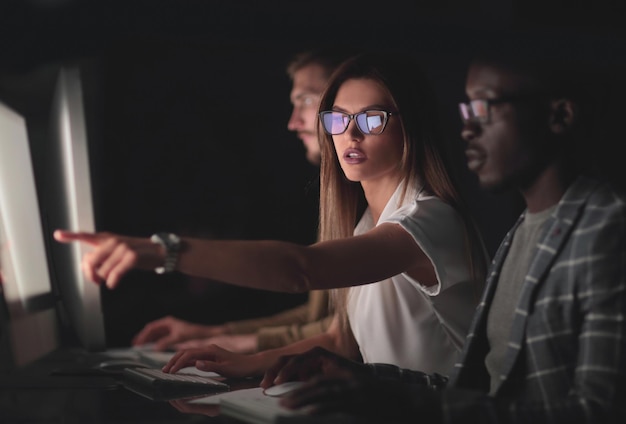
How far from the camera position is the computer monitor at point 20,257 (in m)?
1.19

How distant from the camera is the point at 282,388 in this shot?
1.10 m

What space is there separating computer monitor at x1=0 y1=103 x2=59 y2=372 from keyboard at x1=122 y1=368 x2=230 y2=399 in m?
0.17

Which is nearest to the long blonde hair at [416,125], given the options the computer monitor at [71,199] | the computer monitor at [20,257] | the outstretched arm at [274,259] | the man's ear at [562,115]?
the outstretched arm at [274,259]

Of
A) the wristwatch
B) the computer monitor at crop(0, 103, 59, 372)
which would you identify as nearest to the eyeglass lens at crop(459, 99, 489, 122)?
the wristwatch

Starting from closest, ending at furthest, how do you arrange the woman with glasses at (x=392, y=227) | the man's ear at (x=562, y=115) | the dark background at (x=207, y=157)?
1. the man's ear at (x=562, y=115)
2. the woman with glasses at (x=392, y=227)
3. the dark background at (x=207, y=157)

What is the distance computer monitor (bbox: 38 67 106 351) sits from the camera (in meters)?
1.26

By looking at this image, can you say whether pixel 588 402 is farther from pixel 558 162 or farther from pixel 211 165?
pixel 211 165

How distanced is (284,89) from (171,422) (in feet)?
3.71

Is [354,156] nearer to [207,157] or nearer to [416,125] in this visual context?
[416,125]

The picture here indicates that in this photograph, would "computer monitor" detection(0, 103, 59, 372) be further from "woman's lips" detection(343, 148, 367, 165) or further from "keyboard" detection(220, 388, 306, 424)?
"woman's lips" detection(343, 148, 367, 165)

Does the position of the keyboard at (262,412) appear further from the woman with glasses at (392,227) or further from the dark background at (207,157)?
the dark background at (207,157)

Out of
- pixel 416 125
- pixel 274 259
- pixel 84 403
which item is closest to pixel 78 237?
pixel 274 259

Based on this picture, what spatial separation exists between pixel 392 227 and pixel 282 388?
0.27 m

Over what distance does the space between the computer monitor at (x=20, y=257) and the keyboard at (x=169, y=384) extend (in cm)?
17
